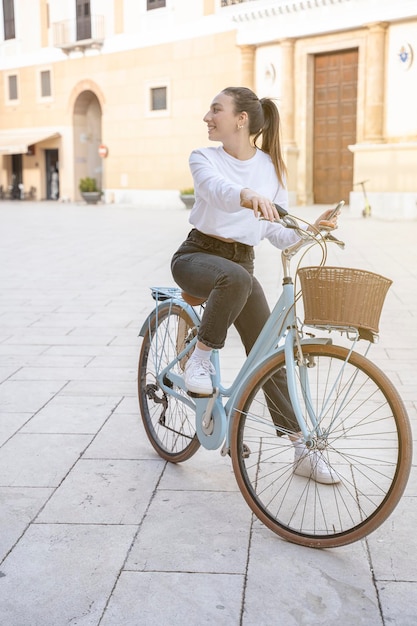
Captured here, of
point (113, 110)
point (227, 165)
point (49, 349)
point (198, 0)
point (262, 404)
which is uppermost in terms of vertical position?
point (198, 0)

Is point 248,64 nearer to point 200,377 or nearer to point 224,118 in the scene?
point 224,118

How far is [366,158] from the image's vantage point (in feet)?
78.9

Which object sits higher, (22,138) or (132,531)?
(22,138)

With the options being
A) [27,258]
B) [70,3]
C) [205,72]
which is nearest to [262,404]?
[27,258]

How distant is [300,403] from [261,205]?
2.45 ft

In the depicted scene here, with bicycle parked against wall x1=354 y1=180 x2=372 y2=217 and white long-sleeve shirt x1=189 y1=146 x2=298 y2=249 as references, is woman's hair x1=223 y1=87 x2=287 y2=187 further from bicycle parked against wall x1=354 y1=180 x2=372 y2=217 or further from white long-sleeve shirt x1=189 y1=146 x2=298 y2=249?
bicycle parked against wall x1=354 y1=180 x2=372 y2=217

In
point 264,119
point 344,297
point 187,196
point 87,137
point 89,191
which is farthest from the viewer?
point 87,137

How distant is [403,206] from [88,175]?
18526 mm

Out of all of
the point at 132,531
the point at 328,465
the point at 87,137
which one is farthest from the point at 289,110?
the point at 132,531

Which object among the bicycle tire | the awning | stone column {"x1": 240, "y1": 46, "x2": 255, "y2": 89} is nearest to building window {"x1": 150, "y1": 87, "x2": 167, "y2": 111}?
stone column {"x1": 240, "y1": 46, "x2": 255, "y2": 89}

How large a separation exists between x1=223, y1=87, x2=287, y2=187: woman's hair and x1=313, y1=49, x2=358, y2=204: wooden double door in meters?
23.6

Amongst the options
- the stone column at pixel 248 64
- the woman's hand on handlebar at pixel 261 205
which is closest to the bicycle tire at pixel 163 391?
the woman's hand on handlebar at pixel 261 205

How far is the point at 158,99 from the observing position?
105 ft

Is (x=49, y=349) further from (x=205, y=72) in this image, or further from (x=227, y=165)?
(x=205, y=72)
